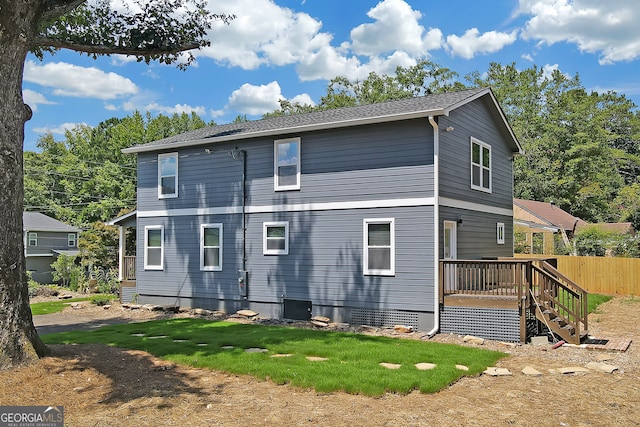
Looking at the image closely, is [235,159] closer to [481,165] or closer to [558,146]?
[481,165]

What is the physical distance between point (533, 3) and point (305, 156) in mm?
10548

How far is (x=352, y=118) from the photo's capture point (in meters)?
14.0

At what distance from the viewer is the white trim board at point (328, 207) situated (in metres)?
13.3

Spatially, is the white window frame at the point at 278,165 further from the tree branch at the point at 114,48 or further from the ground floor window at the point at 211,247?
the tree branch at the point at 114,48

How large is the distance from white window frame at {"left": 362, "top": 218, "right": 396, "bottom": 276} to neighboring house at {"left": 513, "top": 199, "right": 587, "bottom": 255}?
18.0 metres

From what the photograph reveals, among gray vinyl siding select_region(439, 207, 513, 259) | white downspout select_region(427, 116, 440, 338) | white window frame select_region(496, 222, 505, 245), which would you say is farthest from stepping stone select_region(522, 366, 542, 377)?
white window frame select_region(496, 222, 505, 245)

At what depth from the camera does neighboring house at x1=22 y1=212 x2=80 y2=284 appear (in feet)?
123

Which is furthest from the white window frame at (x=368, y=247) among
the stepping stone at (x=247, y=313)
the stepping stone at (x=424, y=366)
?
the stepping stone at (x=424, y=366)

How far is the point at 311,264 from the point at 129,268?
843cm

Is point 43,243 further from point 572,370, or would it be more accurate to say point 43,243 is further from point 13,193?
point 572,370

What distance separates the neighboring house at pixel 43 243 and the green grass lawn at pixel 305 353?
2809 centimetres

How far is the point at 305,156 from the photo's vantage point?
49.1 ft

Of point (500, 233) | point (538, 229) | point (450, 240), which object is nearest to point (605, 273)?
point (500, 233)

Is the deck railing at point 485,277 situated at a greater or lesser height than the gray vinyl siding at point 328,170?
lesser
